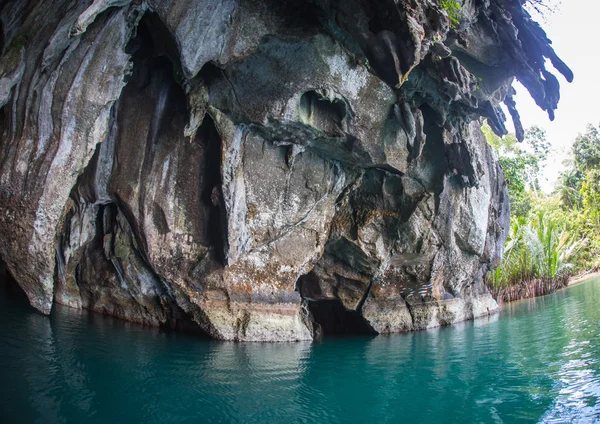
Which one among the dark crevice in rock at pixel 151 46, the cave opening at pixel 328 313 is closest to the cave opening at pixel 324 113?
the dark crevice in rock at pixel 151 46

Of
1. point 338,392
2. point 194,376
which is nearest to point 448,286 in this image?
point 338,392

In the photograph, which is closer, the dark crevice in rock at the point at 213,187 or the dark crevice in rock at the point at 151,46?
the dark crevice in rock at the point at 151,46

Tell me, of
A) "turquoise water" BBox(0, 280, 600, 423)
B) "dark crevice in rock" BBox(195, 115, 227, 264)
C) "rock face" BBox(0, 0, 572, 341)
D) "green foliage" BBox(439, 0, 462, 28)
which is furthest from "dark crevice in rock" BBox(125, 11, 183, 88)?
"turquoise water" BBox(0, 280, 600, 423)

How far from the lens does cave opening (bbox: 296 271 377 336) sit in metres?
15.1

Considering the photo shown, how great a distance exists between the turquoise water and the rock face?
161 centimetres

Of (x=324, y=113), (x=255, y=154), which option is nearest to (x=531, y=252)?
(x=324, y=113)

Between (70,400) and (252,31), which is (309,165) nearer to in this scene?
(252,31)

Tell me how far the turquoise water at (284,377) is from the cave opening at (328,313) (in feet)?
8.31

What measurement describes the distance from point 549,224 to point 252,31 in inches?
877

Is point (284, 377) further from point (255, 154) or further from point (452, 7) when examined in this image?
point (452, 7)

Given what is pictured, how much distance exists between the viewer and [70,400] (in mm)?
6223

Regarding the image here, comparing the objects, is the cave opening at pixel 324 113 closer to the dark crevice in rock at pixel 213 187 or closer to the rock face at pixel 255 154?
the rock face at pixel 255 154

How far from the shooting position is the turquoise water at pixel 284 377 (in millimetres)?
6301

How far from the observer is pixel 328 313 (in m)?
16.2
